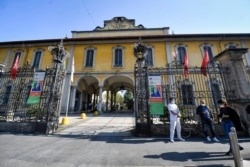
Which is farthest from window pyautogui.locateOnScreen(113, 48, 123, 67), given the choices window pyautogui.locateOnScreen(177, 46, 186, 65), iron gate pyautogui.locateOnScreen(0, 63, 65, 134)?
iron gate pyautogui.locateOnScreen(0, 63, 65, 134)

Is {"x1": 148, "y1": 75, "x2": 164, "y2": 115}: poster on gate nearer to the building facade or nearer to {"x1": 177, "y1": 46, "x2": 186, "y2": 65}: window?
the building facade

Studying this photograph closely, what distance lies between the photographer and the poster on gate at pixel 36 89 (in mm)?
6867

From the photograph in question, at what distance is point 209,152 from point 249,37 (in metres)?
19.3

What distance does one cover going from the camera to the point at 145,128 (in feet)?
19.5

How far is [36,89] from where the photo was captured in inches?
276

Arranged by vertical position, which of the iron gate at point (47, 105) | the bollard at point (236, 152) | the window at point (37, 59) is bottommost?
the bollard at point (236, 152)

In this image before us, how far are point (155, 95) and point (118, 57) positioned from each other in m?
11.2

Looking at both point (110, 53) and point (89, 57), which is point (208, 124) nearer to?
point (110, 53)

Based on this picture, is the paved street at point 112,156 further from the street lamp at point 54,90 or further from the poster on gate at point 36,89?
the poster on gate at point 36,89

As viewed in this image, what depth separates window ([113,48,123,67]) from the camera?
16.3m

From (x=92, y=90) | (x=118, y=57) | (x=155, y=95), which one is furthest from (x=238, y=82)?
(x=92, y=90)

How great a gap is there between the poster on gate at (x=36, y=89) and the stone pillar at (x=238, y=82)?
376 inches

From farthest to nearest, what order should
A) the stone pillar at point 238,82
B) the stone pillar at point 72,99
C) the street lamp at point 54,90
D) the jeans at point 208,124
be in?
1. the stone pillar at point 72,99
2. the street lamp at point 54,90
3. the stone pillar at point 238,82
4. the jeans at point 208,124

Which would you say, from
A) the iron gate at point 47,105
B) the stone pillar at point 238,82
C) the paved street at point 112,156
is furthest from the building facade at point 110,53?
the paved street at point 112,156
